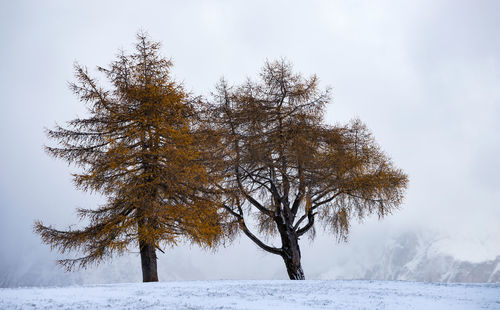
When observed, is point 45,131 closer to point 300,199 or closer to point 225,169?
point 225,169

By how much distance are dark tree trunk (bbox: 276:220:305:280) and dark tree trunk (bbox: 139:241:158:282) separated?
5.41 meters

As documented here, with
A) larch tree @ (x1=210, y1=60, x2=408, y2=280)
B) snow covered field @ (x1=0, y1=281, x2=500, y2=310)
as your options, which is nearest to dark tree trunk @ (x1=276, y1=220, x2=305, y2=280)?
larch tree @ (x1=210, y1=60, x2=408, y2=280)

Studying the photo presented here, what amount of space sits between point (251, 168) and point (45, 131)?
7637mm

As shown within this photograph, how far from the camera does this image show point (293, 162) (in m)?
14.9

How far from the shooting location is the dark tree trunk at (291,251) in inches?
613

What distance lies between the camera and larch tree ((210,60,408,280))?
48.3 feet

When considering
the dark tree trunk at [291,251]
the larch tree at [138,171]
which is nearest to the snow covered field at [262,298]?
the larch tree at [138,171]

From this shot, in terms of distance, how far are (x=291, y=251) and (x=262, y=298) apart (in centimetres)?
1053

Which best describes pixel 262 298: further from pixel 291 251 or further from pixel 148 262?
pixel 291 251

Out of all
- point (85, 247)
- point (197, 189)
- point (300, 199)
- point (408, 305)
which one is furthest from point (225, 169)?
point (408, 305)

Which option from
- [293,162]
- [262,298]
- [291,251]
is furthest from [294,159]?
[262,298]

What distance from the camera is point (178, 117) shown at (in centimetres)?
1373

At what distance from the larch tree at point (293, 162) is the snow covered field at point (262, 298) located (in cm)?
819

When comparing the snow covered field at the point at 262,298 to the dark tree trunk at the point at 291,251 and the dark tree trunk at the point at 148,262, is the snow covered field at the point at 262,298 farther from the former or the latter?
the dark tree trunk at the point at 291,251
